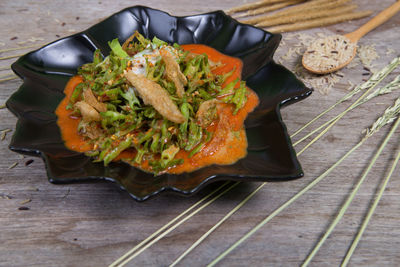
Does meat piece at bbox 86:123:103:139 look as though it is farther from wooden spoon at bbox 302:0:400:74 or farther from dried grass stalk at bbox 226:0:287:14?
dried grass stalk at bbox 226:0:287:14

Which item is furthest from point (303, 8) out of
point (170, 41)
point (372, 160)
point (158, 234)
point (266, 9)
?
point (158, 234)

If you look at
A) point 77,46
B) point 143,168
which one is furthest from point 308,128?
point 77,46

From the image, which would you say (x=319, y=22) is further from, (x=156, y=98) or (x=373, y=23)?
(x=156, y=98)

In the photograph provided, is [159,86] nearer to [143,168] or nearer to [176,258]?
[143,168]

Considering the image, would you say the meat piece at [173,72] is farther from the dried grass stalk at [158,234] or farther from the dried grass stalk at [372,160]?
the dried grass stalk at [372,160]

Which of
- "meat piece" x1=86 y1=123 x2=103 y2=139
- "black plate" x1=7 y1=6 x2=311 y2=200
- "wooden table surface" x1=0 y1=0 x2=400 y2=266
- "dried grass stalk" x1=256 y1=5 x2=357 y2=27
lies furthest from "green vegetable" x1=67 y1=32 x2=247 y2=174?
"dried grass stalk" x1=256 y1=5 x2=357 y2=27
